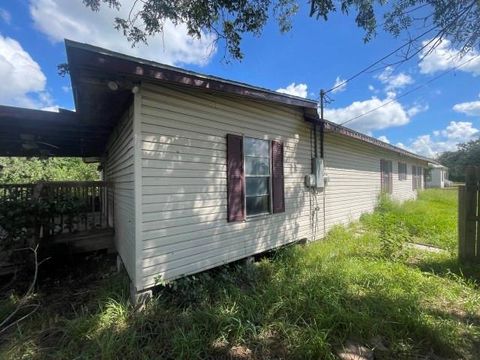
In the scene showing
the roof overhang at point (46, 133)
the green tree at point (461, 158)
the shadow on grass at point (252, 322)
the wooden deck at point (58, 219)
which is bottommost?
the shadow on grass at point (252, 322)

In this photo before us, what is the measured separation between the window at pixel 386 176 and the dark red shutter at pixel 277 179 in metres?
7.92

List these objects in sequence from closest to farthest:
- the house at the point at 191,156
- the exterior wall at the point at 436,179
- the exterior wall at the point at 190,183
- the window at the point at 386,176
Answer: the house at the point at 191,156
the exterior wall at the point at 190,183
the window at the point at 386,176
the exterior wall at the point at 436,179

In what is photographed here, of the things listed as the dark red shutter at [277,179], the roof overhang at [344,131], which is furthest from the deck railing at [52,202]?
the roof overhang at [344,131]

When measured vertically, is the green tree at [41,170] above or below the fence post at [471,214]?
above

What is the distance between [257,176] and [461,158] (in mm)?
65664

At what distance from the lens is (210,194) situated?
4.53m

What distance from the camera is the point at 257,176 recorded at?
17.6ft

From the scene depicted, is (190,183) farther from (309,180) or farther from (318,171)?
(318,171)

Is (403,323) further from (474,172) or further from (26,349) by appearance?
(26,349)

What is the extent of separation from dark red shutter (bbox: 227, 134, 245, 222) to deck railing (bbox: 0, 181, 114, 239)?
3.21m

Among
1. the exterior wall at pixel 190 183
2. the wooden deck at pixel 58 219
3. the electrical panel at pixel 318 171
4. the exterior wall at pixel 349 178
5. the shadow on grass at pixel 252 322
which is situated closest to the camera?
the shadow on grass at pixel 252 322

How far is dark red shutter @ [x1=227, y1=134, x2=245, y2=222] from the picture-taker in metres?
4.77

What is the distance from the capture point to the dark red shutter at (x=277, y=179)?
565cm

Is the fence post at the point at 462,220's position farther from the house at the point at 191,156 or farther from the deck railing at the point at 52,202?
the deck railing at the point at 52,202
